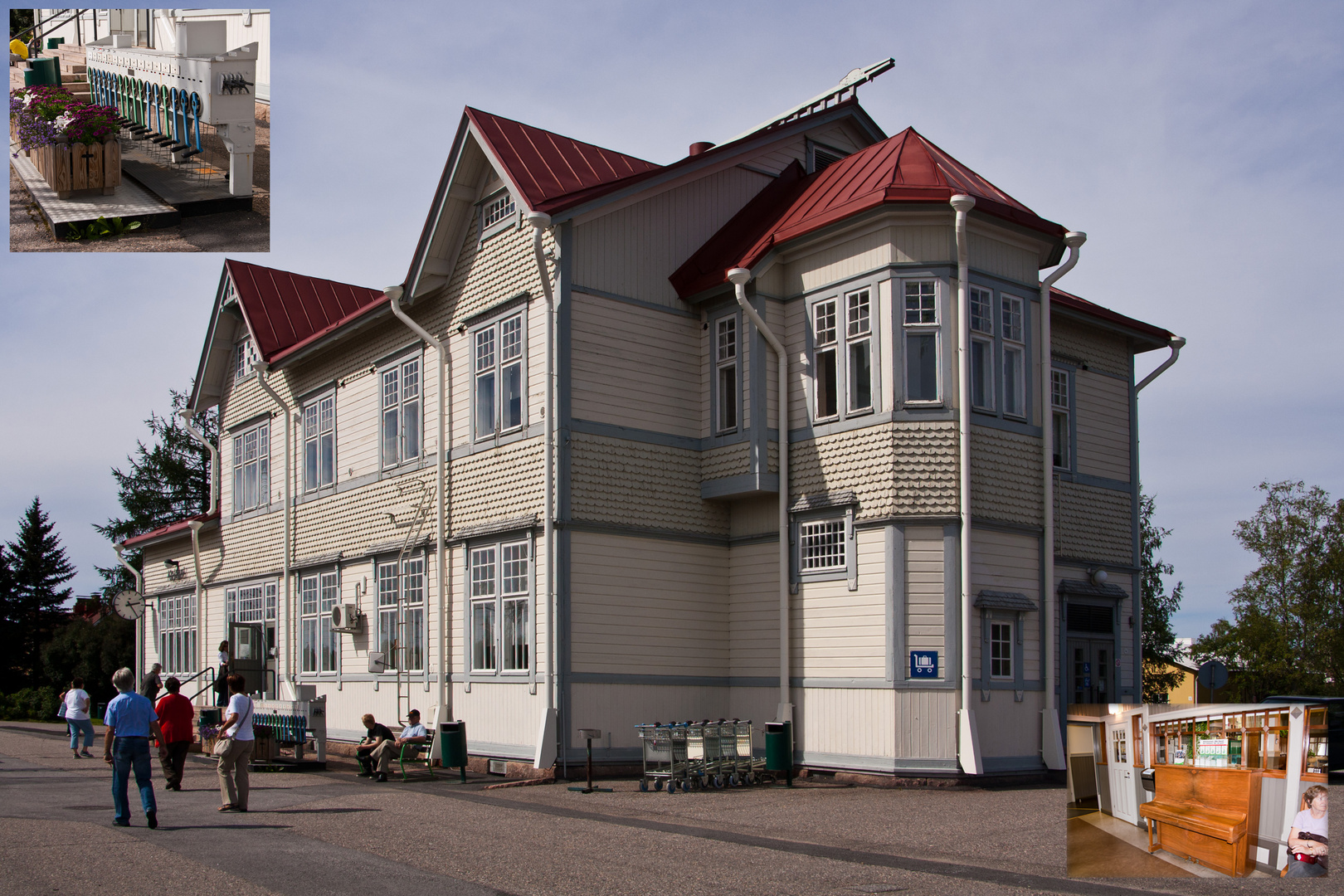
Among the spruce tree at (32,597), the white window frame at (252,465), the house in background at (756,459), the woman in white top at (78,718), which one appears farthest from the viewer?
the spruce tree at (32,597)

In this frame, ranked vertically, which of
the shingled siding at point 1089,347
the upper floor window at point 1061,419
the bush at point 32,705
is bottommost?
the bush at point 32,705

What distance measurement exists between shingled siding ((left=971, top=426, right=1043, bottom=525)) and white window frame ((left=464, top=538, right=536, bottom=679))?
6401 millimetres

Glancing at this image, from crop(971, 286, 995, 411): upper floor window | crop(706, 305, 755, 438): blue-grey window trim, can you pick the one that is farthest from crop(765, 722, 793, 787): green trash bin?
crop(971, 286, 995, 411): upper floor window

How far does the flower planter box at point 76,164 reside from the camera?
18.1 metres

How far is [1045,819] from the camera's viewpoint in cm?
1230

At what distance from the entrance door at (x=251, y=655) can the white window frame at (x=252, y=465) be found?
2712mm

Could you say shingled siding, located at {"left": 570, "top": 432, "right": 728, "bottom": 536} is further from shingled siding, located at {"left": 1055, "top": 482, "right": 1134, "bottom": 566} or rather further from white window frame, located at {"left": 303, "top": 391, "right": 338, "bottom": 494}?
white window frame, located at {"left": 303, "top": 391, "right": 338, "bottom": 494}

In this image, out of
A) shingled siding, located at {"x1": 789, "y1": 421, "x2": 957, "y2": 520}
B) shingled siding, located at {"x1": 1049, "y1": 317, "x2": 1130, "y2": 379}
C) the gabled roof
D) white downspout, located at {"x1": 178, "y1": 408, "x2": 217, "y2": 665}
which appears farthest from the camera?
white downspout, located at {"x1": 178, "y1": 408, "x2": 217, "y2": 665}

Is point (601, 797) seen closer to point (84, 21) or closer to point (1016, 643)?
point (1016, 643)

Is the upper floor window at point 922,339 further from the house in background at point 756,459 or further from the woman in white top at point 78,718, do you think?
the woman in white top at point 78,718

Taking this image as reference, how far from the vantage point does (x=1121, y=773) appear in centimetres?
312

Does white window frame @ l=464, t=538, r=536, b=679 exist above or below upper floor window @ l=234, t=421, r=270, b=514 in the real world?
below

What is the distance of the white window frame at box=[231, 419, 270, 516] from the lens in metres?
28.0

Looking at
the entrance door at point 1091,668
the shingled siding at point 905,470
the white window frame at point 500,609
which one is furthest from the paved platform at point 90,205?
the entrance door at point 1091,668
